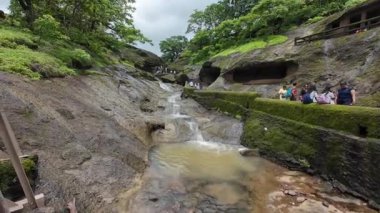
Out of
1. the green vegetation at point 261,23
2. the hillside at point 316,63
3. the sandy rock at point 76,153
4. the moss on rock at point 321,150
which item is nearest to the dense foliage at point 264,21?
the green vegetation at point 261,23

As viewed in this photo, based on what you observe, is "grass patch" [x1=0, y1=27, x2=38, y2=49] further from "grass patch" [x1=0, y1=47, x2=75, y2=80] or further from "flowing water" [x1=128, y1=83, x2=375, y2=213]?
"flowing water" [x1=128, y1=83, x2=375, y2=213]

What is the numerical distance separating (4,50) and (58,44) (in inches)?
243

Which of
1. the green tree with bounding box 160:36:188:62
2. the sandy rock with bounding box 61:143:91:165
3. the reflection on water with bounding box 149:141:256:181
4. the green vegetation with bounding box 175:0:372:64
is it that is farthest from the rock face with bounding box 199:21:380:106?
the green tree with bounding box 160:36:188:62

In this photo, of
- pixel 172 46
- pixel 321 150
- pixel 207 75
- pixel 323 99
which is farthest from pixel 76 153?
pixel 172 46

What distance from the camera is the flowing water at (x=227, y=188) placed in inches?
315

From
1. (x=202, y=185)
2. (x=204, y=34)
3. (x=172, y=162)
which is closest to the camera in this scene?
(x=202, y=185)

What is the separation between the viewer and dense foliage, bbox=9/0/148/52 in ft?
61.2

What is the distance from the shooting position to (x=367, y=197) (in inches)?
324

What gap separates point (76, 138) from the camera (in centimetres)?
962

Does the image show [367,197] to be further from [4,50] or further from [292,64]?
[4,50]

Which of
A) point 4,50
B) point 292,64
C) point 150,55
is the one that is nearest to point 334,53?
point 292,64

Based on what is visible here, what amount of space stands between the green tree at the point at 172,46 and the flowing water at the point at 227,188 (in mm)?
55947

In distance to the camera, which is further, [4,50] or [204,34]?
[204,34]

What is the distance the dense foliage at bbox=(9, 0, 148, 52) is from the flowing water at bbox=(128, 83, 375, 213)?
12.1m
